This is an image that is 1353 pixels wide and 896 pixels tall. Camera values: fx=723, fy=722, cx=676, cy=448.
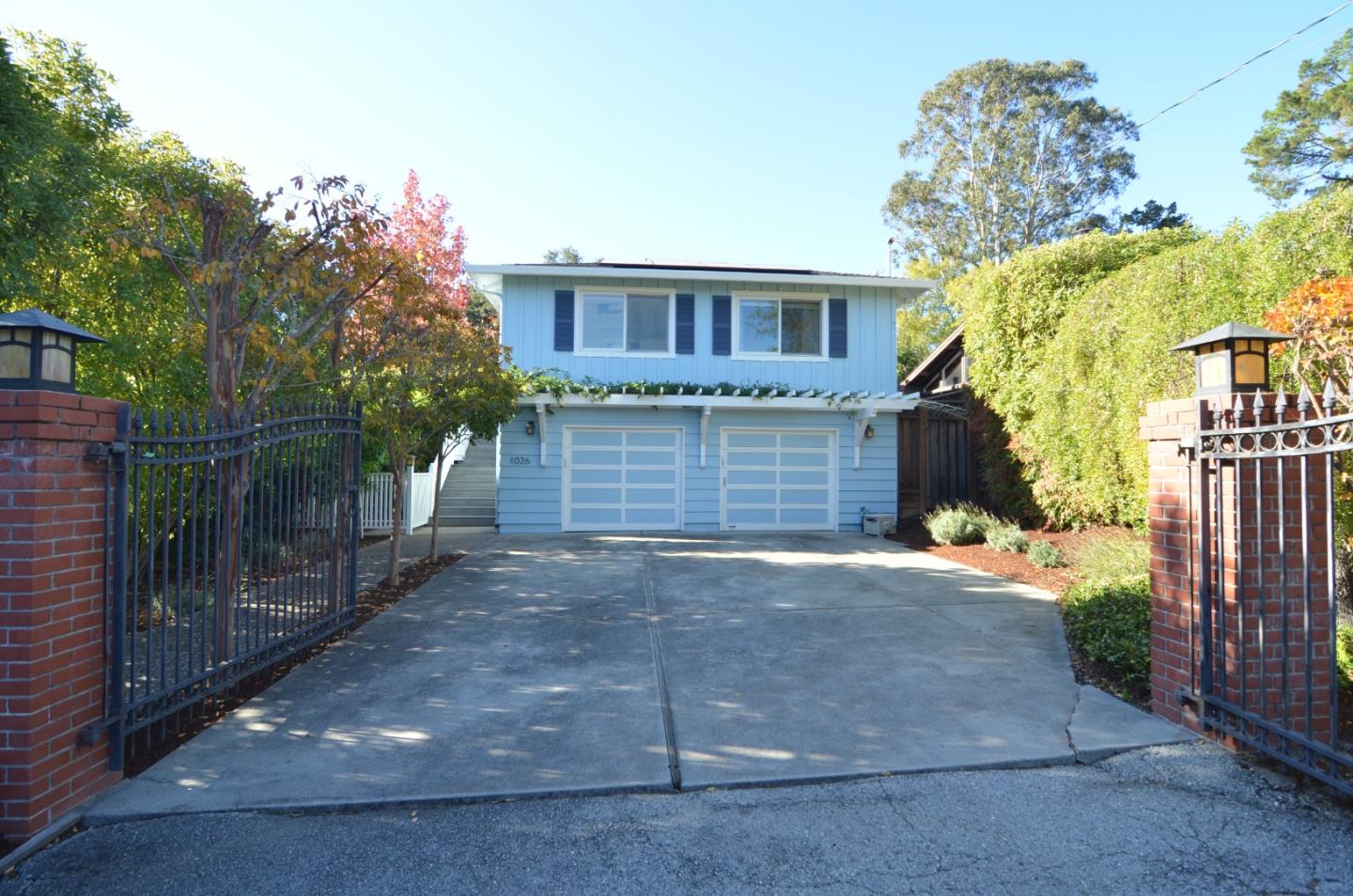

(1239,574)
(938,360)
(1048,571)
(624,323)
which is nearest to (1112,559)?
→ (1048,571)

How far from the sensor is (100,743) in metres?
3.33

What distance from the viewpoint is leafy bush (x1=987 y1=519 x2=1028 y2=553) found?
972cm

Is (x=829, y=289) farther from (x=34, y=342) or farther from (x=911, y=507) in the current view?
(x=34, y=342)

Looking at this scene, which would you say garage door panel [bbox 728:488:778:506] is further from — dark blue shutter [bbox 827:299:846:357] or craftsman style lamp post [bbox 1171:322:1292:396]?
craftsman style lamp post [bbox 1171:322:1292:396]

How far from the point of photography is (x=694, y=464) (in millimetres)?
13133

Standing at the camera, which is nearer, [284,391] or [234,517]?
[234,517]

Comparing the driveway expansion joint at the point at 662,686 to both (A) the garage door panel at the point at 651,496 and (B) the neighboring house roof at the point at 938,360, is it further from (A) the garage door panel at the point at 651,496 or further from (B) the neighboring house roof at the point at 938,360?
(B) the neighboring house roof at the point at 938,360

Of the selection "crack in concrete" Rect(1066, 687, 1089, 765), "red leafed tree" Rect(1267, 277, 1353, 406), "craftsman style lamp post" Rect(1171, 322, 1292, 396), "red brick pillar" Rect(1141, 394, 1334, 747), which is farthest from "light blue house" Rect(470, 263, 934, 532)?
"craftsman style lamp post" Rect(1171, 322, 1292, 396)

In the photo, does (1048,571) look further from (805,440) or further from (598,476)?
(598,476)

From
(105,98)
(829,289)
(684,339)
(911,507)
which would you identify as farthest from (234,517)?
(911,507)

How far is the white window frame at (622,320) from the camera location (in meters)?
13.1

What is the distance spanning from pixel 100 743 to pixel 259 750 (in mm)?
680

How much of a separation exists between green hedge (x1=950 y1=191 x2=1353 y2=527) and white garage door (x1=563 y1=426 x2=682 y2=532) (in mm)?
5430

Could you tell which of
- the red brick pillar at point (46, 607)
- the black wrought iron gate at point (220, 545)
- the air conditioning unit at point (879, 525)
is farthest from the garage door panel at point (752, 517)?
the red brick pillar at point (46, 607)
